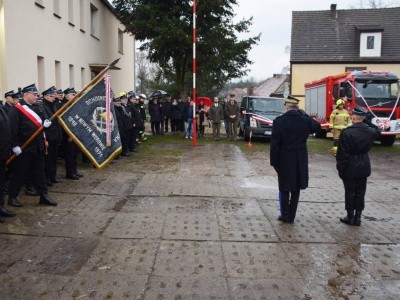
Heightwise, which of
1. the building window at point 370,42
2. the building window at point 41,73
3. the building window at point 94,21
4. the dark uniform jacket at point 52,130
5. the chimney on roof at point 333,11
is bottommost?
the dark uniform jacket at point 52,130

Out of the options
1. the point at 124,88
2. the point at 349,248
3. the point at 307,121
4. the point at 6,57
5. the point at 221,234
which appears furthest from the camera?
the point at 124,88

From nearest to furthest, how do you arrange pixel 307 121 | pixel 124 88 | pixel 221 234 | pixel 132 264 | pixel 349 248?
pixel 132 264
pixel 349 248
pixel 221 234
pixel 307 121
pixel 124 88

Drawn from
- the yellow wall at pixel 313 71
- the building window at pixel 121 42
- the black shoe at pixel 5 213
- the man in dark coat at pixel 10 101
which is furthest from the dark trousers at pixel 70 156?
the yellow wall at pixel 313 71

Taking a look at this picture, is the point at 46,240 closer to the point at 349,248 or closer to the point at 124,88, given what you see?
the point at 349,248

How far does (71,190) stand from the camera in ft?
30.0

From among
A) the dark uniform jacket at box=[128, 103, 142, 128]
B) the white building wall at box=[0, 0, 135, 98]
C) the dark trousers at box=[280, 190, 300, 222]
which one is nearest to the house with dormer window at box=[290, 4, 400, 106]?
the white building wall at box=[0, 0, 135, 98]

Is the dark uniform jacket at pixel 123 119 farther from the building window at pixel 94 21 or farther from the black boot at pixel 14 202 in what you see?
the building window at pixel 94 21

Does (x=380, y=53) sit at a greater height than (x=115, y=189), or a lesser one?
greater

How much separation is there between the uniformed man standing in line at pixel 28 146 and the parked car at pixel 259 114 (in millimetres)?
12156

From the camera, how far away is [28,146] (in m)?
7.48

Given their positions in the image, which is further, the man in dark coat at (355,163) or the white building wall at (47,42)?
the white building wall at (47,42)

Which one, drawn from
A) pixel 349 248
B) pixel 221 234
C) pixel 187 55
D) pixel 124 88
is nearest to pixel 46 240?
pixel 221 234

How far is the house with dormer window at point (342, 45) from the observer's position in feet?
131

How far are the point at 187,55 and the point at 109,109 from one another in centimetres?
1402
